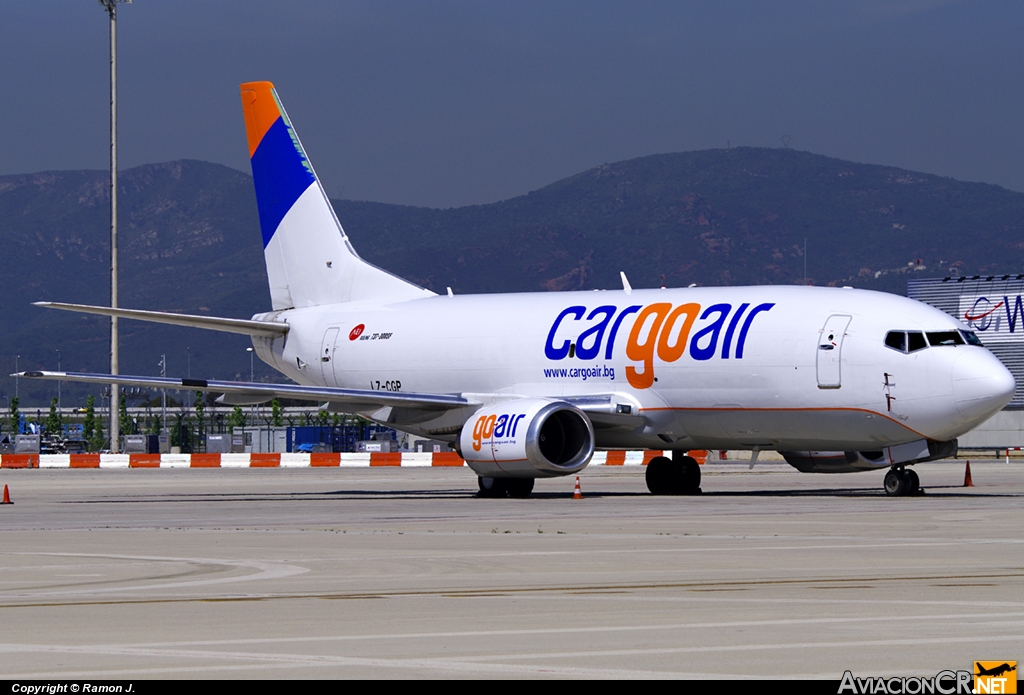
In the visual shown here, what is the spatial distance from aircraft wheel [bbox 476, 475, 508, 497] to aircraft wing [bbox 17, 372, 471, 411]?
177 cm

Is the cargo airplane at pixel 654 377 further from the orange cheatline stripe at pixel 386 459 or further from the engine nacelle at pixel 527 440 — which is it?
the orange cheatline stripe at pixel 386 459

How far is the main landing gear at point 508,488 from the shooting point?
3428 cm

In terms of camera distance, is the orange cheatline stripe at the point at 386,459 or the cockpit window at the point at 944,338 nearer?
the cockpit window at the point at 944,338

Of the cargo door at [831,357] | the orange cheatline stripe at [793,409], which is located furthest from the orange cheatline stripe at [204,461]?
the cargo door at [831,357]

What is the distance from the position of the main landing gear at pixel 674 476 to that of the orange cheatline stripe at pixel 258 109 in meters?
13.8

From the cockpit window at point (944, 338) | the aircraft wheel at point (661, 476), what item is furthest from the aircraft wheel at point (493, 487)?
the cockpit window at point (944, 338)

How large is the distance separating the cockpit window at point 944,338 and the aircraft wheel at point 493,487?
9.15m

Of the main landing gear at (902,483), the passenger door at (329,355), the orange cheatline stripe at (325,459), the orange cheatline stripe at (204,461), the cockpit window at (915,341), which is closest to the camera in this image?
the cockpit window at (915,341)

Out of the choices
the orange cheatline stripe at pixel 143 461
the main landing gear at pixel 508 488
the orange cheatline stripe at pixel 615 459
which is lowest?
the main landing gear at pixel 508 488

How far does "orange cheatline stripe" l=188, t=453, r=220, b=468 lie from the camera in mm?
62553

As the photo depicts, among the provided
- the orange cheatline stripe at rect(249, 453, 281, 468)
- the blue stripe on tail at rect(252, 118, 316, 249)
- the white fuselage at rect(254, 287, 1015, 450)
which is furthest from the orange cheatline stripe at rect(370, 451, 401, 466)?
the white fuselage at rect(254, 287, 1015, 450)

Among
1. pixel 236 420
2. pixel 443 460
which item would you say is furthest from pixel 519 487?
pixel 236 420

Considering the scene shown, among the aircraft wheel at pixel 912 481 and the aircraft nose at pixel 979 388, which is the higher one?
the aircraft nose at pixel 979 388

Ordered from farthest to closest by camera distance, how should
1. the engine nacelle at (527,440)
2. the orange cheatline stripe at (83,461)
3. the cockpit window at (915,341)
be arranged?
the orange cheatline stripe at (83,461) → the engine nacelle at (527,440) → the cockpit window at (915,341)
